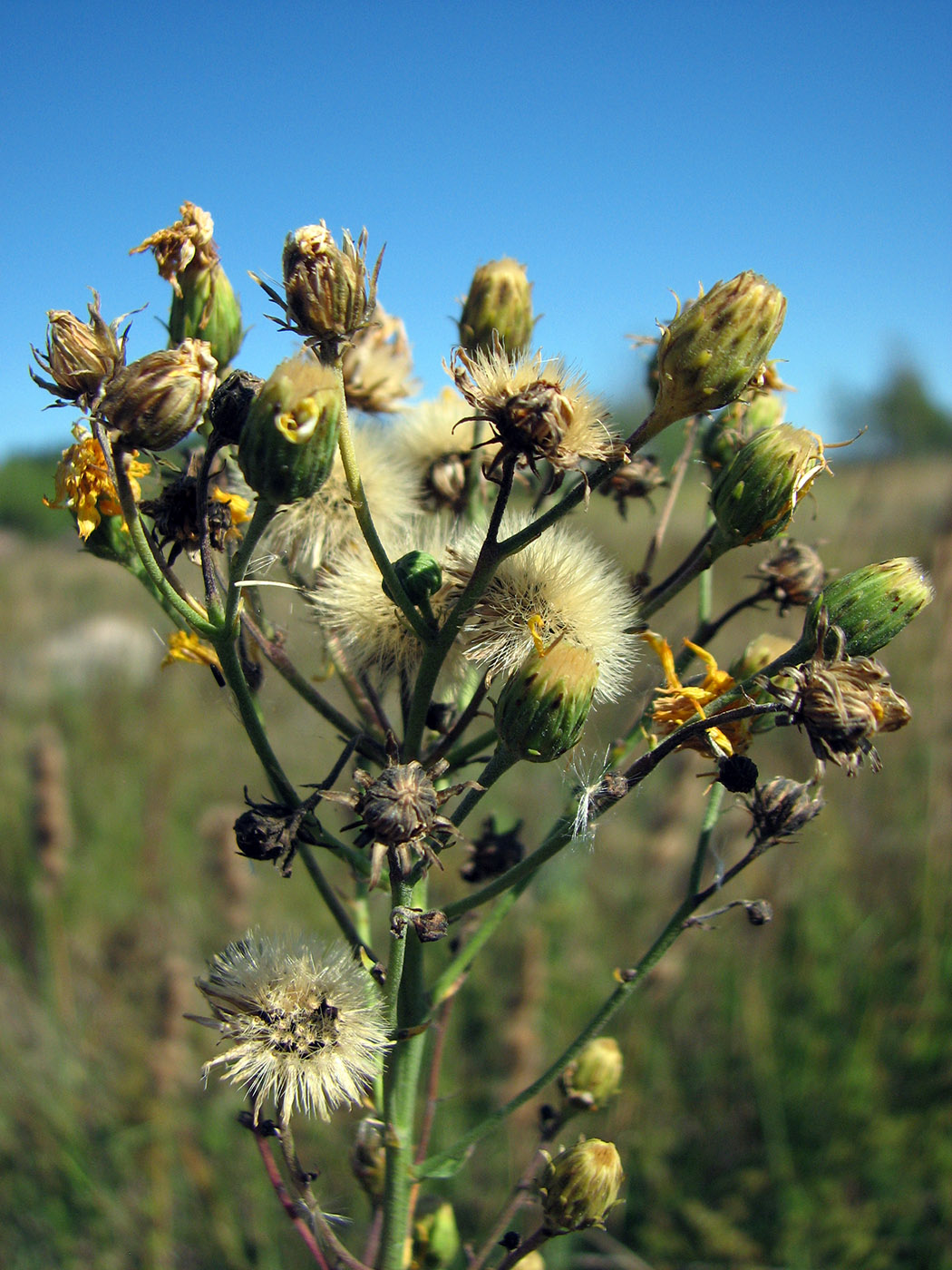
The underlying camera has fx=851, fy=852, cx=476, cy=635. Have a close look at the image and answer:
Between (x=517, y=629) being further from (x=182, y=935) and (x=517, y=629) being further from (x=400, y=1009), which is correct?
(x=182, y=935)

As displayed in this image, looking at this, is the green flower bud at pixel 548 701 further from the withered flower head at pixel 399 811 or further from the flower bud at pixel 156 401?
the flower bud at pixel 156 401

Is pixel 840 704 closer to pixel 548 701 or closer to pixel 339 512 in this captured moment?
pixel 548 701

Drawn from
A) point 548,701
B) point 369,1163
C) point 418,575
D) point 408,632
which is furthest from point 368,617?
point 369,1163

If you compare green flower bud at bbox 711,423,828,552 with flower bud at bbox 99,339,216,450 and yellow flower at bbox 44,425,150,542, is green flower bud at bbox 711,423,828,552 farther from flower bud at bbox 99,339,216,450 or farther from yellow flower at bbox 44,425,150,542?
yellow flower at bbox 44,425,150,542

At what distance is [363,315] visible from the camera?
166 centimetres

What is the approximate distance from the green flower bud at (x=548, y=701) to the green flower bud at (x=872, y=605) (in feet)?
1.60

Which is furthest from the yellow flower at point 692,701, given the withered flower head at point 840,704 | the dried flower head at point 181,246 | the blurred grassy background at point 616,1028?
the dried flower head at point 181,246

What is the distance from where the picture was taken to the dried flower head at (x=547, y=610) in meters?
1.67

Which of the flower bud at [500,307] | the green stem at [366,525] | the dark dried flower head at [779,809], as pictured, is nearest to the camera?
the green stem at [366,525]

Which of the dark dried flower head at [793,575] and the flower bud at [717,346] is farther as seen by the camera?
the dark dried flower head at [793,575]

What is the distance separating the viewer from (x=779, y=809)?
181cm

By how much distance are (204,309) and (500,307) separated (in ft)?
2.39

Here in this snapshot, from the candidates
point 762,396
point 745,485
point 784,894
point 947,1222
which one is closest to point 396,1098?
point 745,485

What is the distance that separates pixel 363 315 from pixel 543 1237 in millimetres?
1948
